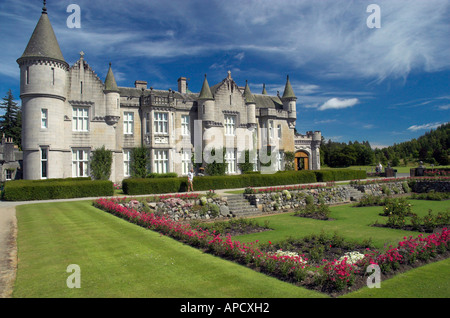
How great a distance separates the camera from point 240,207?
66.8ft

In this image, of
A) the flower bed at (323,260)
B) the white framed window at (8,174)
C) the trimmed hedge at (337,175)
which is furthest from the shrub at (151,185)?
the white framed window at (8,174)

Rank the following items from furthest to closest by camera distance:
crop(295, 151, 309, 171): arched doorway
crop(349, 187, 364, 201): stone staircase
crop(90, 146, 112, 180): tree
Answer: crop(295, 151, 309, 171): arched doorway
crop(90, 146, 112, 180): tree
crop(349, 187, 364, 201): stone staircase

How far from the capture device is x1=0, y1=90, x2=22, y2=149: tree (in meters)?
64.4

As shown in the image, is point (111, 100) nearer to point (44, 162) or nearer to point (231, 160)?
point (44, 162)

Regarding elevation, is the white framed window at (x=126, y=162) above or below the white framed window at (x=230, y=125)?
below

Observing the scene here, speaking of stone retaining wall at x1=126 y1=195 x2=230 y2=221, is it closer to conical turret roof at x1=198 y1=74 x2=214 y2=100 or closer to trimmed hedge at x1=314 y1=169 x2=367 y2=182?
trimmed hedge at x1=314 y1=169 x2=367 y2=182

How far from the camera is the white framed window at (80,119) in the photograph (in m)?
30.4

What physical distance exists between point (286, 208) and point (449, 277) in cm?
1498

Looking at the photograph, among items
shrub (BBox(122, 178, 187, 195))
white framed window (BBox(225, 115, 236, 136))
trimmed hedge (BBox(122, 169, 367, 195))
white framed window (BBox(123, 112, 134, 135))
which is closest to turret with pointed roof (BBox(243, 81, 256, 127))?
white framed window (BBox(225, 115, 236, 136))

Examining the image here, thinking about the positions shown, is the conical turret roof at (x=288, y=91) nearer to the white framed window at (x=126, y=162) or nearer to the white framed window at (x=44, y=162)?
the white framed window at (x=126, y=162)

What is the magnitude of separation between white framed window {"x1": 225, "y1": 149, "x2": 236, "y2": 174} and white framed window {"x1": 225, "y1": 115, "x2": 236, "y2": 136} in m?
2.14

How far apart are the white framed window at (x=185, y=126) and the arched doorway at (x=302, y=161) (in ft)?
55.0

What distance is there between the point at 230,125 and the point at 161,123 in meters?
8.45
